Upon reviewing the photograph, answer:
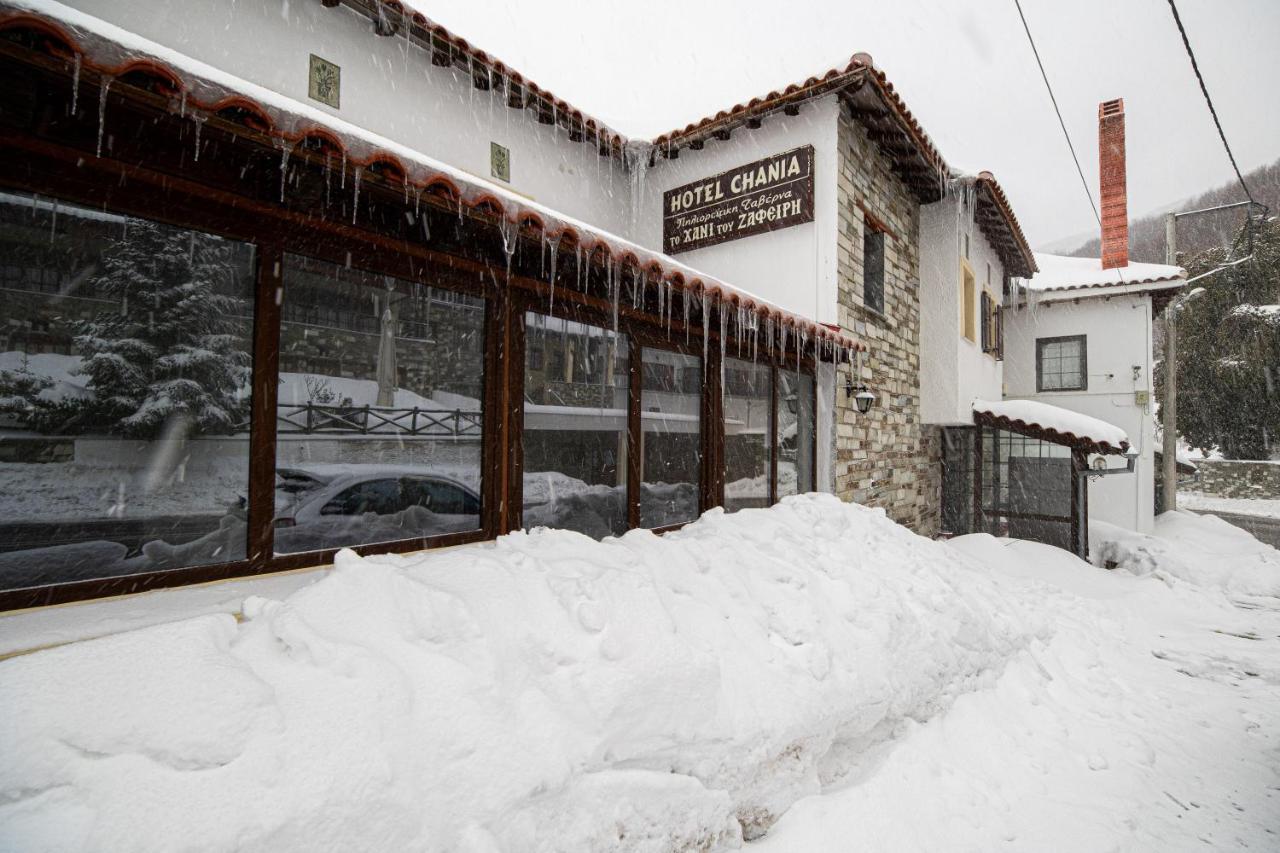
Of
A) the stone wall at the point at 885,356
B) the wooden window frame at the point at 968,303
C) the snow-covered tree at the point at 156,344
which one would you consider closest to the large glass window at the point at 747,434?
the stone wall at the point at 885,356

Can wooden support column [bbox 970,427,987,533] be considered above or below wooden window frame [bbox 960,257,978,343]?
below

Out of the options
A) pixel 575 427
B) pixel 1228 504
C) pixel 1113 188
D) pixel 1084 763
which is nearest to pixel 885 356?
pixel 575 427

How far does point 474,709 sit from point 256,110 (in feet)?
8.00

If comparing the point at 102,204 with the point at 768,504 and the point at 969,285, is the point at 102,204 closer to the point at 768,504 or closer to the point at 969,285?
the point at 768,504

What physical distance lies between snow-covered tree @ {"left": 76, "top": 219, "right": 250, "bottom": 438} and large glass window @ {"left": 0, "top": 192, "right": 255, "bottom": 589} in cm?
2

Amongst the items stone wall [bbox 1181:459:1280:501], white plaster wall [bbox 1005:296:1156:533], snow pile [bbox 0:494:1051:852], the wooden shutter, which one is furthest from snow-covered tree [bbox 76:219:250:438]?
stone wall [bbox 1181:459:1280:501]

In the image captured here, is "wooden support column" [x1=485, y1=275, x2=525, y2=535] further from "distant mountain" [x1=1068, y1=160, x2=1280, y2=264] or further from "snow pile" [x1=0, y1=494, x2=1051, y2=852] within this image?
"distant mountain" [x1=1068, y1=160, x2=1280, y2=264]

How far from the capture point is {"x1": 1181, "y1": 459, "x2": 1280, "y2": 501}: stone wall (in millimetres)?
18138

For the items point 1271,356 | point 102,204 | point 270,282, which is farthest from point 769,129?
point 1271,356

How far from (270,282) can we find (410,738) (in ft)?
7.51

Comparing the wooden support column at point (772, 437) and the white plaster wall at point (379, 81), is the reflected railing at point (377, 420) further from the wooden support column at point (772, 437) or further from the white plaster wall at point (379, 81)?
the wooden support column at point (772, 437)

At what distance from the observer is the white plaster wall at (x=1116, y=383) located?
11688 mm

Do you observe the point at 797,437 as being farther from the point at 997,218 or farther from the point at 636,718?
the point at 997,218

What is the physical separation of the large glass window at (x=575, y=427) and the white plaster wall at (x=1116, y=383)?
39.3ft
